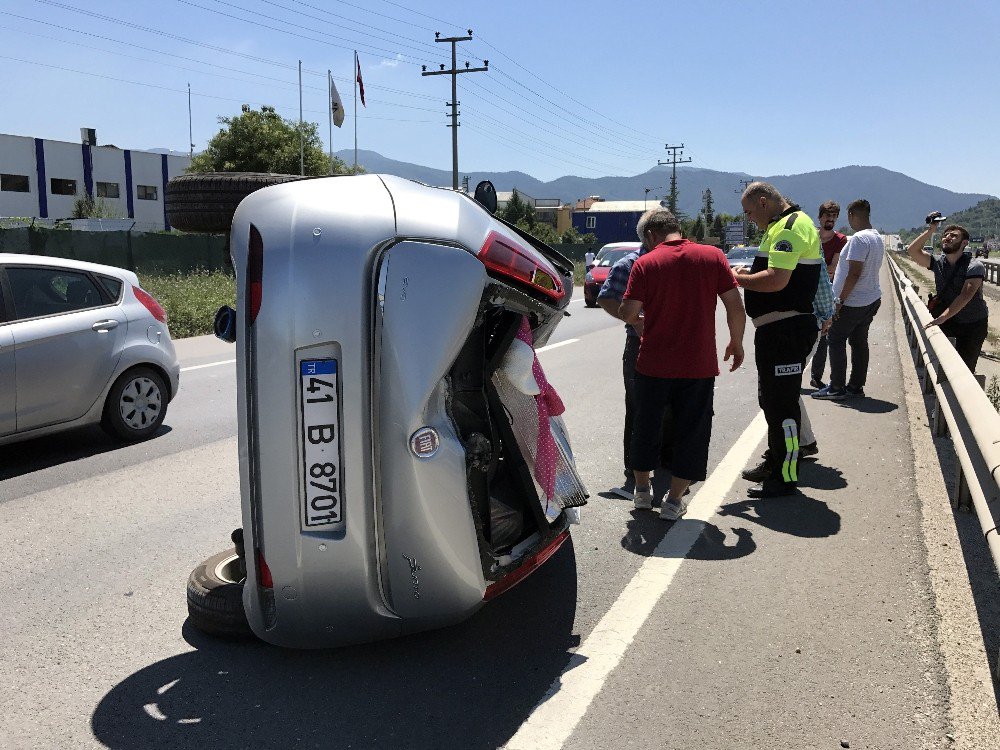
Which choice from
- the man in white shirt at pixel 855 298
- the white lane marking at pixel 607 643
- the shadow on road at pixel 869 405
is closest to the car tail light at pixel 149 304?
the white lane marking at pixel 607 643

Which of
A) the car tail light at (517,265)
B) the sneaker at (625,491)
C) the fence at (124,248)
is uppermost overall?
the fence at (124,248)

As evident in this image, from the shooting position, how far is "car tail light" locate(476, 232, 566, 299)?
10.5 feet

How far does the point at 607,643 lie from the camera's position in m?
3.52

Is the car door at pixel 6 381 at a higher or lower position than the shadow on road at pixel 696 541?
higher

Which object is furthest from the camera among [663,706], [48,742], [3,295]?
[3,295]

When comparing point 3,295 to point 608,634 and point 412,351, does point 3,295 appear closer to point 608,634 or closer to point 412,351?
point 412,351

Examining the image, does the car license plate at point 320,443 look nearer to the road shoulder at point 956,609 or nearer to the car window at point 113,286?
the road shoulder at point 956,609

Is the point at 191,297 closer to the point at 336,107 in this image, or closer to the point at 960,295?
the point at 960,295

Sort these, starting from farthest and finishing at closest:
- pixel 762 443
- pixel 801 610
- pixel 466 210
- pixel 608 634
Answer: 1. pixel 762 443
2. pixel 801 610
3. pixel 608 634
4. pixel 466 210

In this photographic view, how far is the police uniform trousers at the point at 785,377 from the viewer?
5.55 meters

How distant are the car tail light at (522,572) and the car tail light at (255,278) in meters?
1.40

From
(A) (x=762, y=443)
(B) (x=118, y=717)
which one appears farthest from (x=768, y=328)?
(B) (x=118, y=717)

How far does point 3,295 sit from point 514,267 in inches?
181

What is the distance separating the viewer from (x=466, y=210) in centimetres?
326
